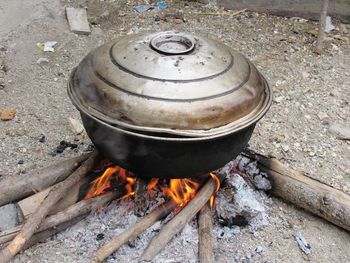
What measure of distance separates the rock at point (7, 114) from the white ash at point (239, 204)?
6.93ft

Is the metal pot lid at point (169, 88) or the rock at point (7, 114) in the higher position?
the metal pot lid at point (169, 88)

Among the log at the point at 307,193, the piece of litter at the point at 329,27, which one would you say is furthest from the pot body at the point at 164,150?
the piece of litter at the point at 329,27

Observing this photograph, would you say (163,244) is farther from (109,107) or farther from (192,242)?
(109,107)

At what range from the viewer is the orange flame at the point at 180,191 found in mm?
3090

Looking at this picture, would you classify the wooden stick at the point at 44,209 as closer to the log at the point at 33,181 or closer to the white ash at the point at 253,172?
the log at the point at 33,181

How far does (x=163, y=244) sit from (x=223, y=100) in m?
1.03

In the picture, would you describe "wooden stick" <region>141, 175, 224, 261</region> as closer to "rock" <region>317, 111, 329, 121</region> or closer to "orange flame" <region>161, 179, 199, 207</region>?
"orange flame" <region>161, 179, 199, 207</region>

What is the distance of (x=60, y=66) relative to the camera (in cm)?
487

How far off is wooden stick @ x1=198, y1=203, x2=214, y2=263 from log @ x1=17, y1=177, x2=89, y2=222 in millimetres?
856

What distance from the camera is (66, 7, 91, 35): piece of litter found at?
5.51 metres

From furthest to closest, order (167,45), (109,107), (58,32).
Result: (58,32)
(167,45)
(109,107)

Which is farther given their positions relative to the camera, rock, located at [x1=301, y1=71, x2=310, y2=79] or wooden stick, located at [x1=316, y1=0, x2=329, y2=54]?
wooden stick, located at [x1=316, y1=0, x2=329, y2=54]

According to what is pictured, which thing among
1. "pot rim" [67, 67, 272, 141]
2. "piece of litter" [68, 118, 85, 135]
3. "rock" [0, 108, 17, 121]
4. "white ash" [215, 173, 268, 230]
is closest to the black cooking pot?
"pot rim" [67, 67, 272, 141]

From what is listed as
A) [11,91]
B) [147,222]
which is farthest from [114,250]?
[11,91]
